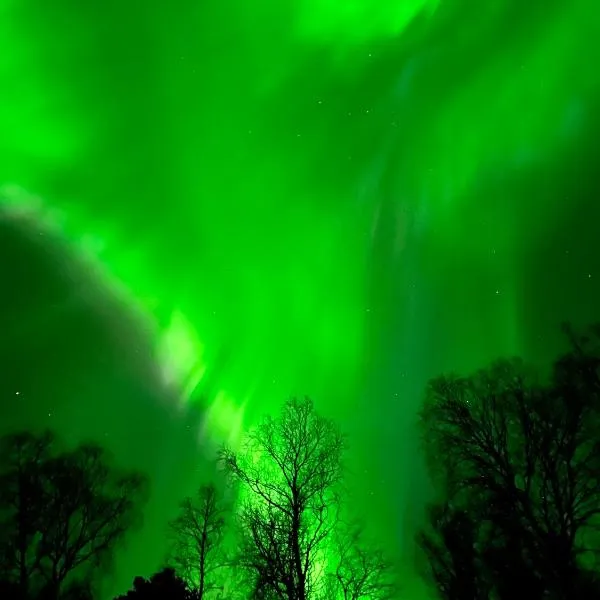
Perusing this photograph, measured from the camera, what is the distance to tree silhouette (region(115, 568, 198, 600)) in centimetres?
1616

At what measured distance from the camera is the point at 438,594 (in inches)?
877

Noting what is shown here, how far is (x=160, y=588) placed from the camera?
1647 centimetres

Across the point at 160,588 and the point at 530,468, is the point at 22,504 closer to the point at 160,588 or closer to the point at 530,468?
the point at 160,588

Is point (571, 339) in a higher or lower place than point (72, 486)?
higher

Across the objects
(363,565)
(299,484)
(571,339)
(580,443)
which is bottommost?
(363,565)

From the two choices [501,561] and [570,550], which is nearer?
[570,550]

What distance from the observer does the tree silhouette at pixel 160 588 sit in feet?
53.0

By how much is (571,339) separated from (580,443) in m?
3.18

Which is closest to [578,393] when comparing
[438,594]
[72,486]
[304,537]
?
[304,537]

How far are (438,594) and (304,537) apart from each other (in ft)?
37.1

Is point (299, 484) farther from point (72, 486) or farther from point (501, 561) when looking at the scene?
point (72, 486)

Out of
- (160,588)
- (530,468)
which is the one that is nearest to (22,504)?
(160,588)

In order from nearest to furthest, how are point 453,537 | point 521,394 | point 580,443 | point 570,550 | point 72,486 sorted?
point 570,550 → point 580,443 → point 521,394 → point 453,537 → point 72,486

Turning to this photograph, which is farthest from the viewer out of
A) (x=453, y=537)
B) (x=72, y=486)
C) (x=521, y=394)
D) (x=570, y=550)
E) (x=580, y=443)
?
(x=72, y=486)
